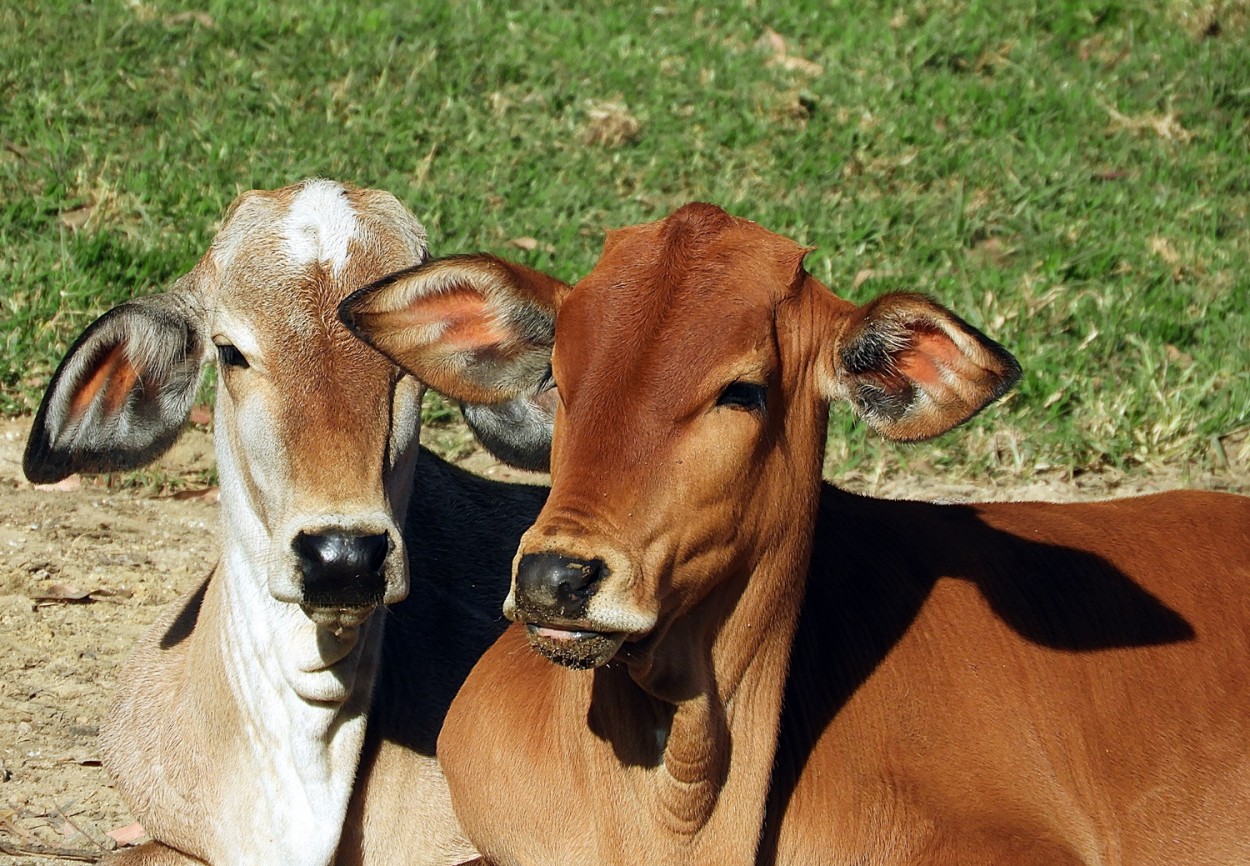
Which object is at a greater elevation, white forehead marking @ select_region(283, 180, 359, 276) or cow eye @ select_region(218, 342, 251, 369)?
white forehead marking @ select_region(283, 180, 359, 276)

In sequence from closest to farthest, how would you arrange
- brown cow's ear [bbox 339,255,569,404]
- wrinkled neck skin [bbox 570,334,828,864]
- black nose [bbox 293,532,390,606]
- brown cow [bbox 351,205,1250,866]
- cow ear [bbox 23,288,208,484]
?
brown cow [bbox 351,205,1250,866], wrinkled neck skin [bbox 570,334,828,864], brown cow's ear [bbox 339,255,569,404], black nose [bbox 293,532,390,606], cow ear [bbox 23,288,208,484]

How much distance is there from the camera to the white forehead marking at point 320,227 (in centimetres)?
436

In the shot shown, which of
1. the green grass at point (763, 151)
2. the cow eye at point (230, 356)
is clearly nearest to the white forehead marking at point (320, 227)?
the cow eye at point (230, 356)

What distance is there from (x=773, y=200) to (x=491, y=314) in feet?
15.4

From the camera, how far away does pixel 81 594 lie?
20.0 feet

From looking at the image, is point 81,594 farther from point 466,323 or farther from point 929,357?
point 929,357

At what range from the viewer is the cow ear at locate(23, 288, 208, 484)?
461cm

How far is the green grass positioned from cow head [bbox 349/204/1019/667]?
326 centimetres

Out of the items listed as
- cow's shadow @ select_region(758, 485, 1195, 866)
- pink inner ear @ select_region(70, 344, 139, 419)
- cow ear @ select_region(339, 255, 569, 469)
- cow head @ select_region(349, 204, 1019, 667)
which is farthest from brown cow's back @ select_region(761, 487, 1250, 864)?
pink inner ear @ select_region(70, 344, 139, 419)

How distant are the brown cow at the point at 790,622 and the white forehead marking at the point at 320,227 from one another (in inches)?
22.0

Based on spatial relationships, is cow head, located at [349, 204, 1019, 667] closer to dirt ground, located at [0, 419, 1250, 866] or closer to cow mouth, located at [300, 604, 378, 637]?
cow mouth, located at [300, 604, 378, 637]

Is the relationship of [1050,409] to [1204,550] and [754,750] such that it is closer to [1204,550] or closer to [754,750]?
[1204,550]

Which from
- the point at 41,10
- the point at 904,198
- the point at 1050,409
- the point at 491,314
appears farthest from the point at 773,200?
the point at 491,314

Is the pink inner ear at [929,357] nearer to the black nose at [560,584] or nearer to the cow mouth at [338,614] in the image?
the black nose at [560,584]
